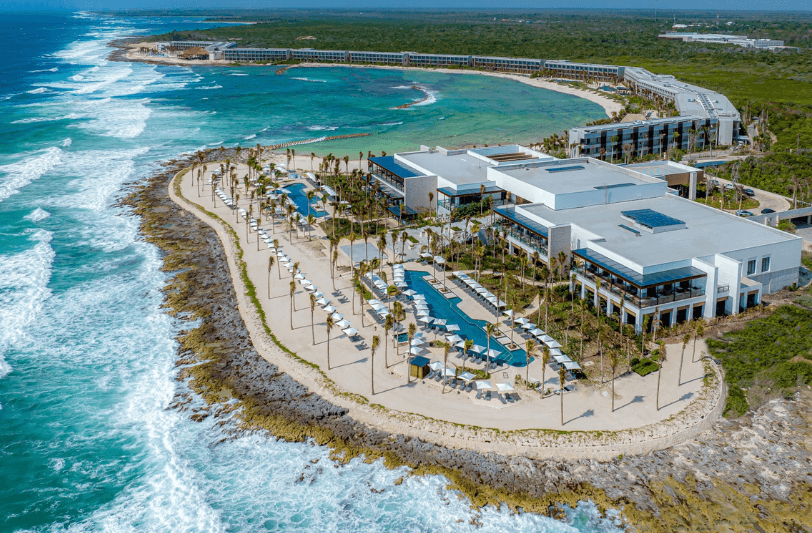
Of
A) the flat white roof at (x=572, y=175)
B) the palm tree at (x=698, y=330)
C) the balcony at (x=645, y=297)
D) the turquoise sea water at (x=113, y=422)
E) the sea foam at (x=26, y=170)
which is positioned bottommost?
the turquoise sea water at (x=113, y=422)

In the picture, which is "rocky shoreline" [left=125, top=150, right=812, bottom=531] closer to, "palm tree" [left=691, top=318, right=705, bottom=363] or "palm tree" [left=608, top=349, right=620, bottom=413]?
"palm tree" [left=608, top=349, right=620, bottom=413]

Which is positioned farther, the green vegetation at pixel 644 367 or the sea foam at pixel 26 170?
the sea foam at pixel 26 170

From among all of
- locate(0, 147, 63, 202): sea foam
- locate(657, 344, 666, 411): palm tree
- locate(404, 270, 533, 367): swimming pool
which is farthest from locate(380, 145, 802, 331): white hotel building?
locate(0, 147, 63, 202): sea foam

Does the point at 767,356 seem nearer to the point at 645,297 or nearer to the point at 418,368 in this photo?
the point at 645,297

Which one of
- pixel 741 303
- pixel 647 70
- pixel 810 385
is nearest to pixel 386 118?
A: pixel 647 70

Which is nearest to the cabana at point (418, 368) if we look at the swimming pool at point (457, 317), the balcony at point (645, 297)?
the swimming pool at point (457, 317)

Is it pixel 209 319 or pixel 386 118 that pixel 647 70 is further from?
pixel 209 319

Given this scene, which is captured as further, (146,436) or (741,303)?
(741,303)

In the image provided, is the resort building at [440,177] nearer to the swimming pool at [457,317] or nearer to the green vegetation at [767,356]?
the swimming pool at [457,317]
